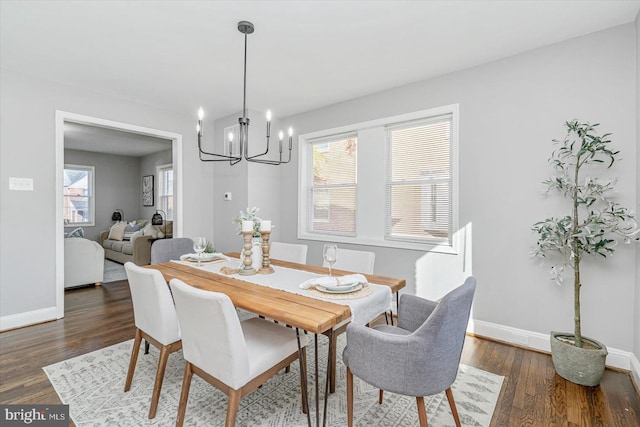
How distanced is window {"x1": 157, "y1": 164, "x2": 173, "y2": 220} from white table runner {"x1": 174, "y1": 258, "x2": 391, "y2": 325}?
5390mm

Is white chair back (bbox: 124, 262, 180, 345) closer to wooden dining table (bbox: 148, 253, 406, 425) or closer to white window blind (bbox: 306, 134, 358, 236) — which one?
wooden dining table (bbox: 148, 253, 406, 425)

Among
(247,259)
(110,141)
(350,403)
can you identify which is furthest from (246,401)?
(110,141)

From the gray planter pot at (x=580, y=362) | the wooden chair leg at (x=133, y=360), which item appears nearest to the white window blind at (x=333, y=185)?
the gray planter pot at (x=580, y=362)

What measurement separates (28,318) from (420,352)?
3879mm

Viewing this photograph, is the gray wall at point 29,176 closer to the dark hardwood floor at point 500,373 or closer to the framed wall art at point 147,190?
the dark hardwood floor at point 500,373

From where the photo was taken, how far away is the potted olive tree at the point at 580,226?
2.08 metres

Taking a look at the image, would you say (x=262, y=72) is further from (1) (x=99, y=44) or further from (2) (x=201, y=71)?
(1) (x=99, y=44)

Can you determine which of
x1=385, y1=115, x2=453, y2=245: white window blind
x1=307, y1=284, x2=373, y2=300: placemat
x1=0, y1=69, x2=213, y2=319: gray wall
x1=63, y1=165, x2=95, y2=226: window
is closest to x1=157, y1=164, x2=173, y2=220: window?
x1=63, y1=165, x2=95, y2=226: window

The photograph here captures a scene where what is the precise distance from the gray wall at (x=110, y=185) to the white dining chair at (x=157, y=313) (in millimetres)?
7160

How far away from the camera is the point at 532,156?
8.50ft

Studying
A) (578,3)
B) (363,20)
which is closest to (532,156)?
(578,3)

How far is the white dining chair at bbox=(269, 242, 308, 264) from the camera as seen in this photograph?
113 inches

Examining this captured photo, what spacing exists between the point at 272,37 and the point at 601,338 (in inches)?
136

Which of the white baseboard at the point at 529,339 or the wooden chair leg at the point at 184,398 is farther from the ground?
the wooden chair leg at the point at 184,398
